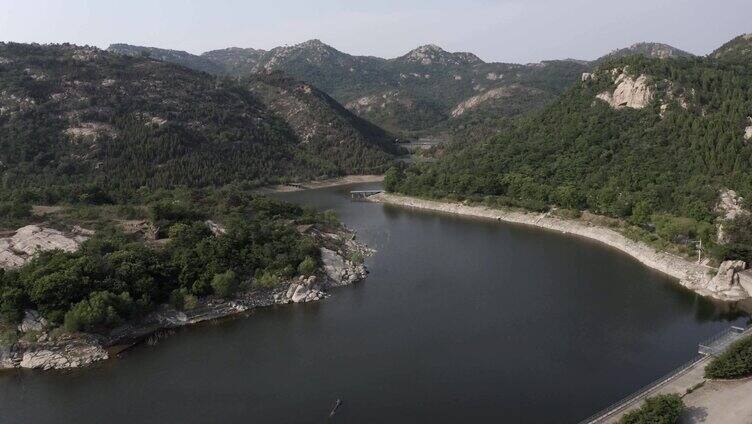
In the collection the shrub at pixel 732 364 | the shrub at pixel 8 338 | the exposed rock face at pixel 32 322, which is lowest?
the shrub at pixel 8 338

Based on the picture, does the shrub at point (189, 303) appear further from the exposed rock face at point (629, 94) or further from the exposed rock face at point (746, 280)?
the exposed rock face at point (629, 94)

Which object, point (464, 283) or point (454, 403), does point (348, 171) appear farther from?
point (454, 403)

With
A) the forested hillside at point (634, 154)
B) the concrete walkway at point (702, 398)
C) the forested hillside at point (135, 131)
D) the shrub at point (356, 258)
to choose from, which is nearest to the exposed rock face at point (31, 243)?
the shrub at point (356, 258)

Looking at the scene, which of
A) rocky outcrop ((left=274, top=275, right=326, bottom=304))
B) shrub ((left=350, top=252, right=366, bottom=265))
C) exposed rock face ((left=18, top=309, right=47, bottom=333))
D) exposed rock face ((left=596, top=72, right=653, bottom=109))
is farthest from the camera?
exposed rock face ((left=596, top=72, right=653, bottom=109))

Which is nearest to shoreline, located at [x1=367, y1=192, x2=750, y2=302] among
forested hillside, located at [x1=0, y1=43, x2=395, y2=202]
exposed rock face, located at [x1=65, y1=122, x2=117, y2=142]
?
forested hillside, located at [x1=0, y1=43, x2=395, y2=202]

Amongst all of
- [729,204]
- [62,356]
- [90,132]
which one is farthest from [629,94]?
[90,132]

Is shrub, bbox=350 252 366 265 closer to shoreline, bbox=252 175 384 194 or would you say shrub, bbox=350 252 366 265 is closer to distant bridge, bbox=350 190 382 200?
distant bridge, bbox=350 190 382 200
